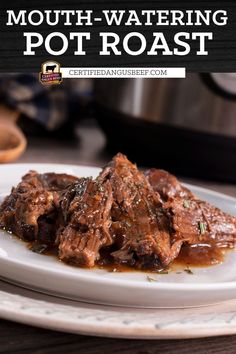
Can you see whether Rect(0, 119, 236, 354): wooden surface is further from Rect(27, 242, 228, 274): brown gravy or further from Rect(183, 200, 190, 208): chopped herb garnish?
Rect(183, 200, 190, 208): chopped herb garnish

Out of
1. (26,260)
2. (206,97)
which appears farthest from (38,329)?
(206,97)

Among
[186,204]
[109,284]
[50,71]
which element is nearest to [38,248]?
[109,284]

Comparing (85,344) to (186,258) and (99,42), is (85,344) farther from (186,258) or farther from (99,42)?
(99,42)

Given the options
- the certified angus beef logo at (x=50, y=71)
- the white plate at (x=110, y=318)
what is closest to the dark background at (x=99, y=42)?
the certified angus beef logo at (x=50, y=71)

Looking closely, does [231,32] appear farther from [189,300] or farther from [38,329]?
[38,329]

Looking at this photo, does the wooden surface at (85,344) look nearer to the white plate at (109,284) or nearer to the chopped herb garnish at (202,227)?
the white plate at (109,284)
